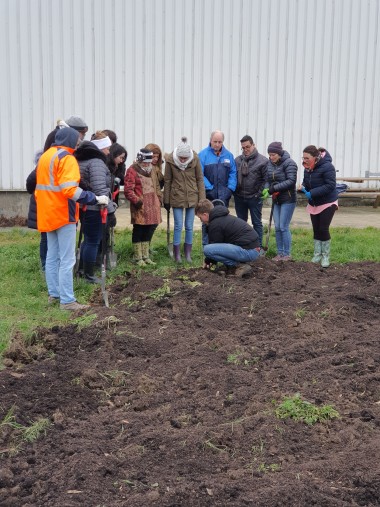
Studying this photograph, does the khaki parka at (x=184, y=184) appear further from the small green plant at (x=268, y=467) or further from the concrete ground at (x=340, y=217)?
the small green plant at (x=268, y=467)

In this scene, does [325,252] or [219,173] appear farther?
[219,173]

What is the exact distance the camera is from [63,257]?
28.2 ft

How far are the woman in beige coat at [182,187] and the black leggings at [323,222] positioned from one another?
1648mm

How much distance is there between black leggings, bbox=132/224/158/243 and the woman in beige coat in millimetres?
386

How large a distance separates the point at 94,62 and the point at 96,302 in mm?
7455

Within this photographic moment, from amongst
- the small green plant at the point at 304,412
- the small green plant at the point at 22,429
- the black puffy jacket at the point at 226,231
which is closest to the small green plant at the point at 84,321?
the small green plant at the point at 22,429

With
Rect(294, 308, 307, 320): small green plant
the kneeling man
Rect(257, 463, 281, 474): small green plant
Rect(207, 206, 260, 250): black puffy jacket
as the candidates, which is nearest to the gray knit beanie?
the kneeling man

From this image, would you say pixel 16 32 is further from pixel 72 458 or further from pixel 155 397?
pixel 72 458

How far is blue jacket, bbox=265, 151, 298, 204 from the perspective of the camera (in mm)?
10938

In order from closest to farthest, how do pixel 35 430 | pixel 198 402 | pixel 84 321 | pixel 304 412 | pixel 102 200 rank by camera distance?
1. pixel 35 430
2. pixel 304 412
3. pixel 198 402
4. pixel 84 321
5. pixel 102 200

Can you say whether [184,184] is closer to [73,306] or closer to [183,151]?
[183,151]

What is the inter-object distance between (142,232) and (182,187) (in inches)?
34.0

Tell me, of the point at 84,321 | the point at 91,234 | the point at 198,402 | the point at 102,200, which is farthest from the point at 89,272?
the point at 198,402

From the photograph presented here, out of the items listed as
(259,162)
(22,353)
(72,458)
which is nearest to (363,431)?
(72,458)
